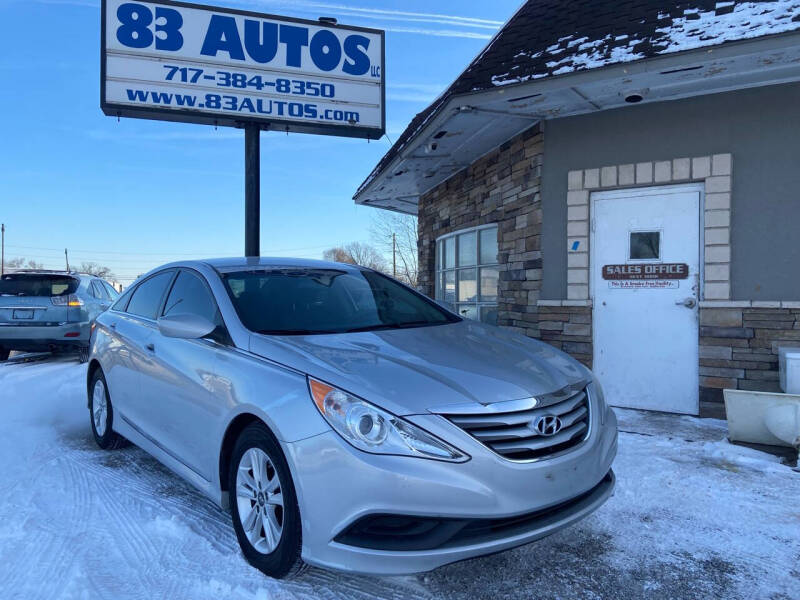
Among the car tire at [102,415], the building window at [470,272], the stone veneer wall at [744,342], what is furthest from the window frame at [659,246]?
the car tire at [102,415]

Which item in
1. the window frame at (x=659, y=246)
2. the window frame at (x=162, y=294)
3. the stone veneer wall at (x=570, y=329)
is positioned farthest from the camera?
the stone veneer wall at (x=570, y=329)

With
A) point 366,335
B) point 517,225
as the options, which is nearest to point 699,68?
point 517,225

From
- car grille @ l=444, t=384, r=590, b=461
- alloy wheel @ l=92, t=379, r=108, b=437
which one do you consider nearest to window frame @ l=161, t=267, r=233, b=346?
alloy wheel @ l=92, t=379, r=108, b=437

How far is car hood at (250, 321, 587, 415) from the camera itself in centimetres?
224

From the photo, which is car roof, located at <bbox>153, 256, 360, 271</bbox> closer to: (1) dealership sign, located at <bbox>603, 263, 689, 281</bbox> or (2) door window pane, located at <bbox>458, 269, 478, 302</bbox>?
(1) dealership sign, located at <bbox>603, 263, 689, 281</bbox>

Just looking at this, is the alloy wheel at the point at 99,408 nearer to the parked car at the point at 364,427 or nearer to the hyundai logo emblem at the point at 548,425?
the parked car at the point at 364,427

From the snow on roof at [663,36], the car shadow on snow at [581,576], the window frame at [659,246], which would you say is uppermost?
the snow on roof at [663,36]

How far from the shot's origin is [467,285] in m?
8.59

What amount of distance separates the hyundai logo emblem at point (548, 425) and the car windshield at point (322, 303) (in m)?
1.16

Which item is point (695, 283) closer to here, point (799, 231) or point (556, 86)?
point (799, 231)

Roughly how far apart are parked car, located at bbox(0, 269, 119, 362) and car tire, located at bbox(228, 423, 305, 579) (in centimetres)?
733

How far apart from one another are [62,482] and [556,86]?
494cm

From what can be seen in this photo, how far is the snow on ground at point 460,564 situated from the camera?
2436 mm

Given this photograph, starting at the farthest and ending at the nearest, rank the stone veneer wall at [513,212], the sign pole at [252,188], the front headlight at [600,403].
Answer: the sign pole at [252,188], the stone veneer wall at [513,212], the front headlight at [600,403]
